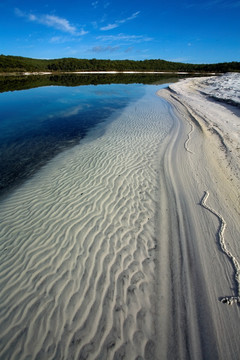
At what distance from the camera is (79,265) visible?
416cm

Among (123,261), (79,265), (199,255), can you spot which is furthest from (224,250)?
(79,265)

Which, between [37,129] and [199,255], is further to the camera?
[37,129]

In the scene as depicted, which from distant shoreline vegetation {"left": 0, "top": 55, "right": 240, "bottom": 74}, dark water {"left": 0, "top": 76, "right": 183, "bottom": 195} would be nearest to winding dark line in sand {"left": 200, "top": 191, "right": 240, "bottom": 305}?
dark water {"left": 0, "top": 76, "right": 183, "bottom": 195}

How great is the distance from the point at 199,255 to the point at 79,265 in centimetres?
305

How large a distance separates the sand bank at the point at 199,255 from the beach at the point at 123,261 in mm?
19

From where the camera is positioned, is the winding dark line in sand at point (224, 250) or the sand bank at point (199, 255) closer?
the sand bank at point (199, 255)

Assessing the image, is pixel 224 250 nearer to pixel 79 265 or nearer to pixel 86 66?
pixel 79 265

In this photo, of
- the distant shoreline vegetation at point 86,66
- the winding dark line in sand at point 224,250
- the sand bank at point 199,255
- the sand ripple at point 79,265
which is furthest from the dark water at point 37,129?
the distant shoreline vegetation at point 86,66

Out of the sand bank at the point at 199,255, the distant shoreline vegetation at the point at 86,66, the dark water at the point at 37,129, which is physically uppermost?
the distant shoreline vegetation at the point at 86,66

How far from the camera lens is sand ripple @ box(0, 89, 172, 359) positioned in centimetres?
306

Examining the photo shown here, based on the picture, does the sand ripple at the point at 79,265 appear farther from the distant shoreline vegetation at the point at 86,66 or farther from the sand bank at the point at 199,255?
the distant shoreline vegetation at the point at 86,66

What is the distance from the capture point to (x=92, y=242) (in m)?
4.71

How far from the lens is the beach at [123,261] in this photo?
3.07 m

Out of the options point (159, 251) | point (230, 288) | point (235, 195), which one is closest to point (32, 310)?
point (159, 251)
